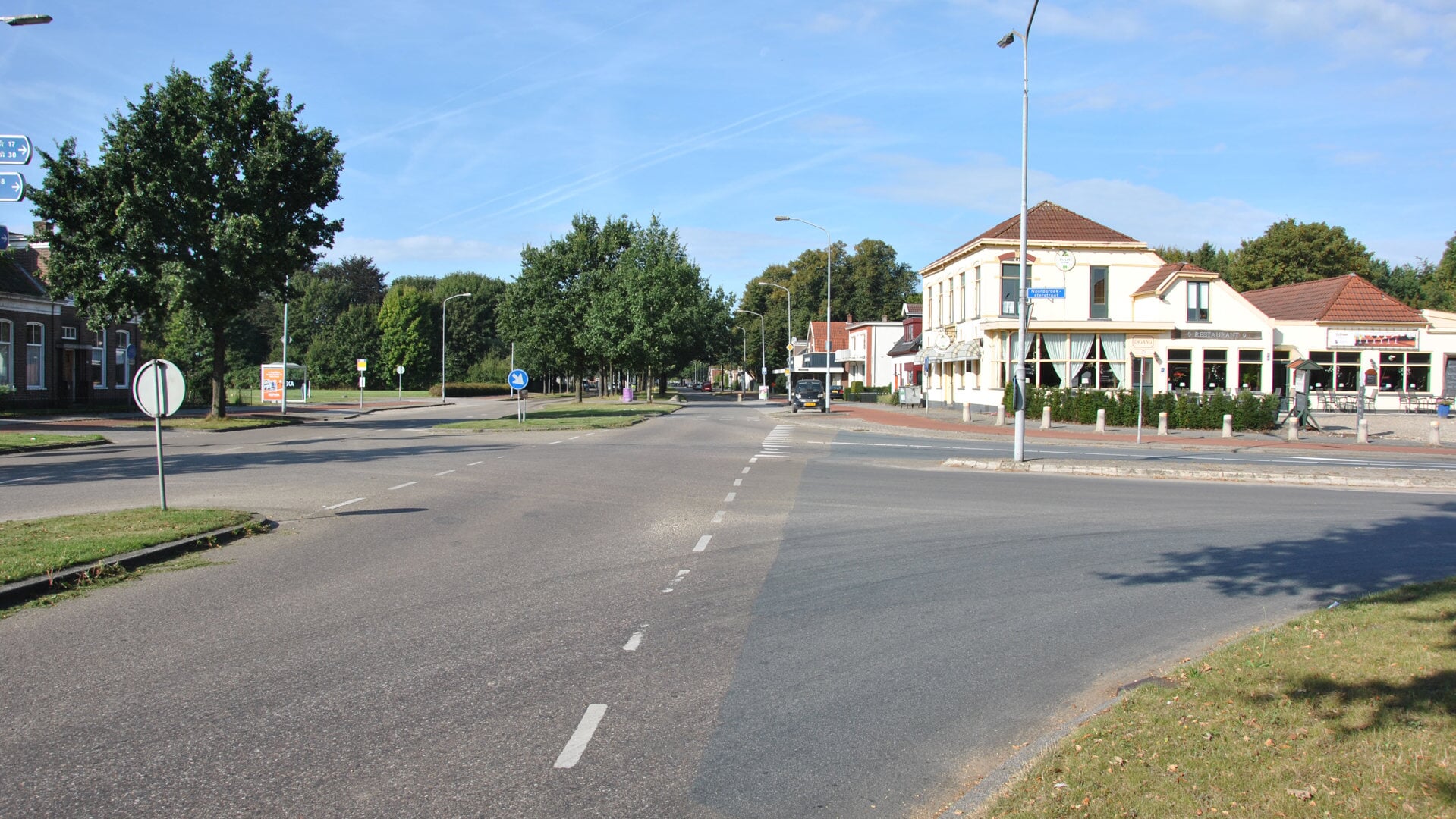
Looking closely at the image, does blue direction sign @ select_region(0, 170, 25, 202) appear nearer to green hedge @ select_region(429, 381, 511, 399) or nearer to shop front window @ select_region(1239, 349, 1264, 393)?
shop front window @ select_region(1239, 349, 1264, 393)

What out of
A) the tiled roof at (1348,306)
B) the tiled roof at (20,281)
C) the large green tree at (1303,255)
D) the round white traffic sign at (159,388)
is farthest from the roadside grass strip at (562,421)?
the large green tree at (1303,255)

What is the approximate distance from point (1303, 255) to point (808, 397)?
123ft

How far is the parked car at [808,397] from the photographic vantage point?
5409 cm

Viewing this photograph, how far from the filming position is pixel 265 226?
32.8 metres

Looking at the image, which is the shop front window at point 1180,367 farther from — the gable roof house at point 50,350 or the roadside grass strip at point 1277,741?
the gable roof house at point 50,350

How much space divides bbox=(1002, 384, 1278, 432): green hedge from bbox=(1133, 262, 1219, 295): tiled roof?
8.78m

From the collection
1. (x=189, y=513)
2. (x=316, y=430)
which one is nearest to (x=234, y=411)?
(x=316, y=430)

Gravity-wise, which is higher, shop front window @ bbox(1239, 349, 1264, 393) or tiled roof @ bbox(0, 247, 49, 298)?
tiled roof @ bbox(0, 247, 49, 298)

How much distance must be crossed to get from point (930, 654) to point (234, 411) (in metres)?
47.9

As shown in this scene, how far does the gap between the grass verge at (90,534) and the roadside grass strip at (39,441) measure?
49.5ft

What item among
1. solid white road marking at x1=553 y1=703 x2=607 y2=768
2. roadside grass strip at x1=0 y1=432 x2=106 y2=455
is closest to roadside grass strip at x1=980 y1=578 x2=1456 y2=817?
solid white road marking at x1=553 y1=703 x2=607 y2=768

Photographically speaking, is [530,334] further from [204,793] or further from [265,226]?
[204,793]

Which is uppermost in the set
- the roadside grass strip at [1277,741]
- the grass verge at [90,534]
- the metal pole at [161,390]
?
the metal pole at [161,390]

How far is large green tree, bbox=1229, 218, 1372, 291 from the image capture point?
214 feet
